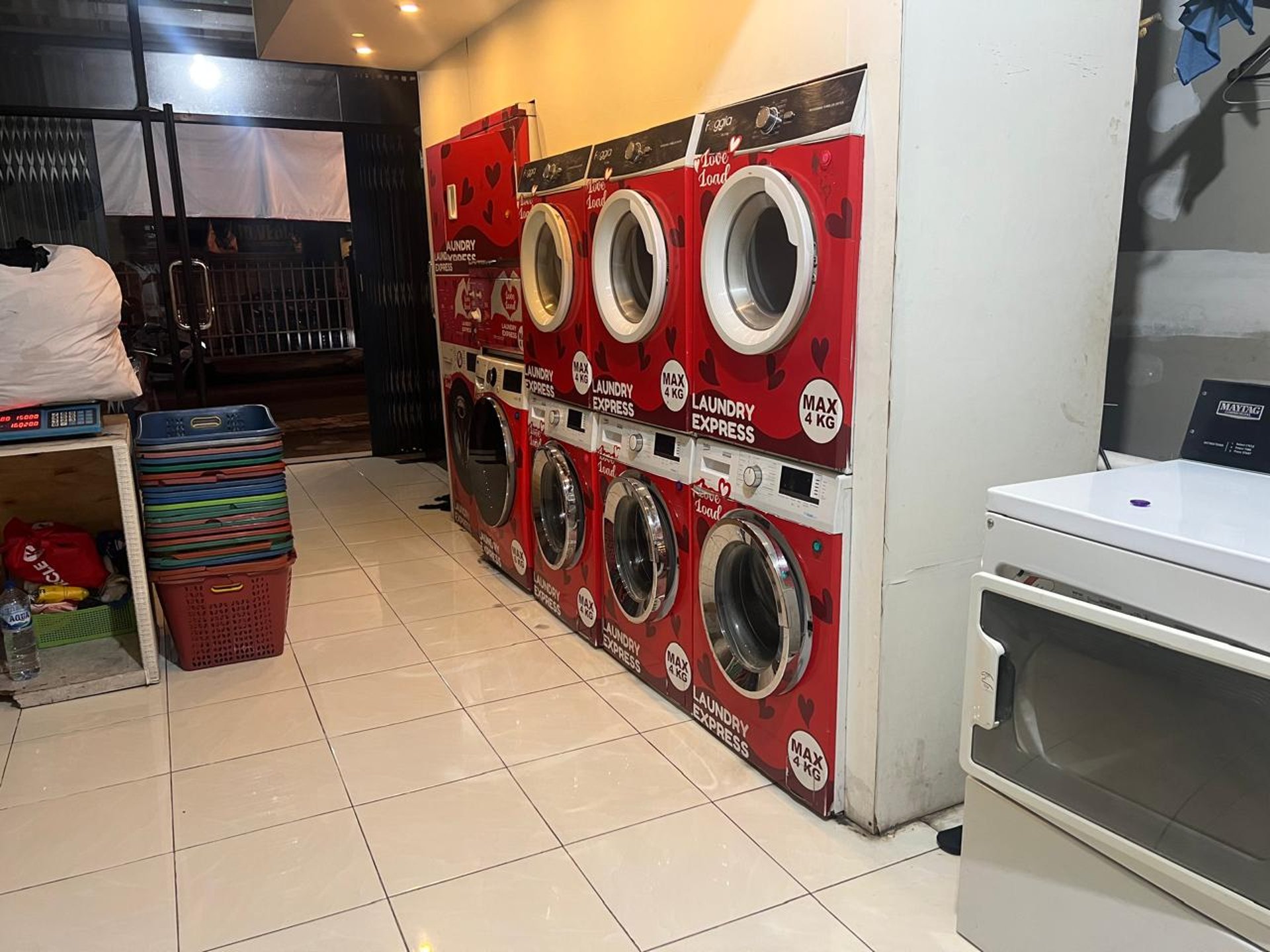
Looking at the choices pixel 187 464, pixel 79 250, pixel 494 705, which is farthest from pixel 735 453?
pixel 79 250

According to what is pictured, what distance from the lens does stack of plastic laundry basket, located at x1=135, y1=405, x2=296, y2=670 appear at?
121 inches

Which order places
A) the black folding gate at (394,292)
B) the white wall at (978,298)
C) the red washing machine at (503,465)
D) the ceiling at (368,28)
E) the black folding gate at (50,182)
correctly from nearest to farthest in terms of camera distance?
the white wall at (978,298)
the ceiling at (368,28)
the red washing machine at (503,465)
the black folding gate at (50,182)
the black folding gate at (394,292)

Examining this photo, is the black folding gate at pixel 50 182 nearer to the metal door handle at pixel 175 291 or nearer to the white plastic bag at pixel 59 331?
the metal door handle at pixel 175 291

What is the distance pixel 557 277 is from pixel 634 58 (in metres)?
0.87

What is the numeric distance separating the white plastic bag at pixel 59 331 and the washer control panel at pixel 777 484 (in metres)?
2.04

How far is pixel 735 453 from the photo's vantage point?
236 centimetres

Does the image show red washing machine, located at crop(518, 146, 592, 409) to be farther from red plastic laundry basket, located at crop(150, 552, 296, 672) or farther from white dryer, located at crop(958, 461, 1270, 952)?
white dryer, located at crop(958, 461, 1270, 952)

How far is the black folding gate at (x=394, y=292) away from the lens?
20.5ft

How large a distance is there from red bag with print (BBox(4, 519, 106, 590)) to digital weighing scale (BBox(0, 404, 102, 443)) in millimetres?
466

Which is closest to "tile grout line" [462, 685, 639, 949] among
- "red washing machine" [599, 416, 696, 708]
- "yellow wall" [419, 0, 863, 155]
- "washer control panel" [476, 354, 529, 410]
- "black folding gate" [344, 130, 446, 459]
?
"red washing machine" [599, 416, 696, 708]

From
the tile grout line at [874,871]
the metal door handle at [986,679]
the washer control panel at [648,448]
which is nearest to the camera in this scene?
the metal door handle at [986,679]

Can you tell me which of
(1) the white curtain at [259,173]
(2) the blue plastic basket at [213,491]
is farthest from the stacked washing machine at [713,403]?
(1) the white curtain at [259,173]

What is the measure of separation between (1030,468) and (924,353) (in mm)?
472

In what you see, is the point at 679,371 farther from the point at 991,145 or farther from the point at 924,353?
the point at 991,145
